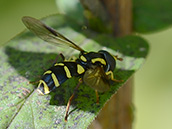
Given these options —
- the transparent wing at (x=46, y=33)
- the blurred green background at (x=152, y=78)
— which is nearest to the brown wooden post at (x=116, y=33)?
the transparent wing at (x=46, y=33)

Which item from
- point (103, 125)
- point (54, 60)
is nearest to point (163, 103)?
point (103, 125)

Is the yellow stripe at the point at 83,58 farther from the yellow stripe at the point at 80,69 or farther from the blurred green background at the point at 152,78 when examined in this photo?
the blurred green background at the point at 152,78

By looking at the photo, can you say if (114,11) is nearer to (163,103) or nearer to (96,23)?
(96,23)

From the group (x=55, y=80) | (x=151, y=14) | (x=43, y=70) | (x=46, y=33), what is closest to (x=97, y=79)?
(x=55, y=80)

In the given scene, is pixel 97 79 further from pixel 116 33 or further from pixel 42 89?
pixel 116 33

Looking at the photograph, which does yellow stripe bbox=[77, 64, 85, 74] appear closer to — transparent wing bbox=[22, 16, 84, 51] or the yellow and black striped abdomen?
the yellow and black striped abdomen

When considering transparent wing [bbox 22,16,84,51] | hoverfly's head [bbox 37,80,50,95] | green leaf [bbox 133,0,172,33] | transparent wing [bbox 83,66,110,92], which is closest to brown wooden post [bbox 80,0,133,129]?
green leaf [bbox 133,0,172,33]

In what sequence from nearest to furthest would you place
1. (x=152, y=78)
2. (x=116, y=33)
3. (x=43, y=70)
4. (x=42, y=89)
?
1. (x=42, y=89)
2. (x=43, y=70)
3. (x=116, y=33)
4. (x=152, y=78)
